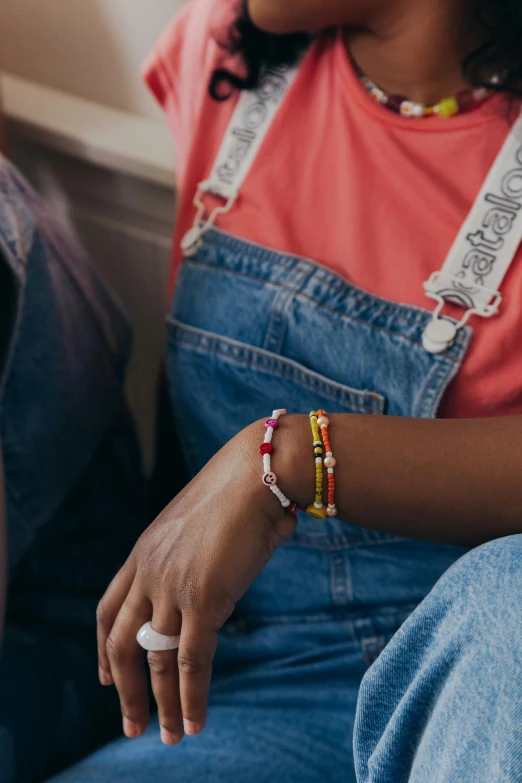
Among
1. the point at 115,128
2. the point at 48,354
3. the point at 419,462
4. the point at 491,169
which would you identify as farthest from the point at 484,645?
the point at 115,128

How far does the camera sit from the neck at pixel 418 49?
26.7 inches

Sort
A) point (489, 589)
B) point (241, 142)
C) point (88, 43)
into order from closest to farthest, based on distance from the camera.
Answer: point (489, 589) → point (241, 142) → point (88, 43)

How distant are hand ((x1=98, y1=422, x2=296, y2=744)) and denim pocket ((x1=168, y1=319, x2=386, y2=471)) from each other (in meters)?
0.14

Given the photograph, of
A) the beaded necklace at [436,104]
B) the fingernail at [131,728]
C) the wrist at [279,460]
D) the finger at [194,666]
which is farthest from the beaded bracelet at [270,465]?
the beaded necklace at [436,104]

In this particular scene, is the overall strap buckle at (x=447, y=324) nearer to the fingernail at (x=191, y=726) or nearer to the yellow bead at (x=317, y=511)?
the yellow bead at (x=317, y=511)

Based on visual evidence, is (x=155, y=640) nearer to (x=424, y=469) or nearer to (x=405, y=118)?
(x=424, y=469)

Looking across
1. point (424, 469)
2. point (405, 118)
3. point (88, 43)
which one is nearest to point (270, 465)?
point (424, 469)

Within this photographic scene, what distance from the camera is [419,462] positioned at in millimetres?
579

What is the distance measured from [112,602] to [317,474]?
19 centimetres

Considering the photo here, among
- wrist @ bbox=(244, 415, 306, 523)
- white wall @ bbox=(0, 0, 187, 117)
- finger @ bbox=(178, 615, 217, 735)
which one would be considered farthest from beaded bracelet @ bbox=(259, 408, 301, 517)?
white wall @ bbox=(0, 0, 187, 117)

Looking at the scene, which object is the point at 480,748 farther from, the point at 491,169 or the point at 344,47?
the point at 344,47

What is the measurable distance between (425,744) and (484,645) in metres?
0.09

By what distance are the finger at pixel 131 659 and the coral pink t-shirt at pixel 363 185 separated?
12.0 inches

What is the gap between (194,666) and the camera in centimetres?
57
